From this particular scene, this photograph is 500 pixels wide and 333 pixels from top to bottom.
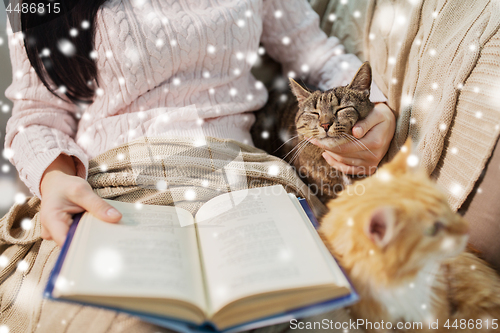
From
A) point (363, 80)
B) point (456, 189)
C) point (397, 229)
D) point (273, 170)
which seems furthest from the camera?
point (363, 80)

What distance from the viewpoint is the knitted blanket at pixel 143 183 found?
2.05 feet

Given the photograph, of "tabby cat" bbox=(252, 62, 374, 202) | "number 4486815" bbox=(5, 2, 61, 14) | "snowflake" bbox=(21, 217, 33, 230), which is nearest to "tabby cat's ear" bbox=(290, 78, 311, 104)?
"tabby cat" bbox=(252, 62, 374, 202)

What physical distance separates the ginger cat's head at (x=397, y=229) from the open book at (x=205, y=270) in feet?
0.16

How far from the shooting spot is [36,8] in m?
0.78

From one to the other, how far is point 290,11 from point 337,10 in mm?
202

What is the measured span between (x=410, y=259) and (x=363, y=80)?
61cm

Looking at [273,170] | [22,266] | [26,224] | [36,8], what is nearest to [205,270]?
[273,170]

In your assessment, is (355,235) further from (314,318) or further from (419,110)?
(419,110)

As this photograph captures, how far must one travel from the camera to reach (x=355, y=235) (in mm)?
446

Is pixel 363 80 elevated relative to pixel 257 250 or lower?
elevated

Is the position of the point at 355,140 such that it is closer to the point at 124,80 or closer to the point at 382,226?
the point at 382,226

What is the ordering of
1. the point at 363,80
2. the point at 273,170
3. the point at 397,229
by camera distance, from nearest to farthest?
1. the point at 397,229
2. the point at 273,170
3. the point at 363,80

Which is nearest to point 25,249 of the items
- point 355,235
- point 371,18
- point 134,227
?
point 134,227

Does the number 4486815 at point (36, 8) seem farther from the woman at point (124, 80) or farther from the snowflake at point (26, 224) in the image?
the snowflake at point (26, 224)
